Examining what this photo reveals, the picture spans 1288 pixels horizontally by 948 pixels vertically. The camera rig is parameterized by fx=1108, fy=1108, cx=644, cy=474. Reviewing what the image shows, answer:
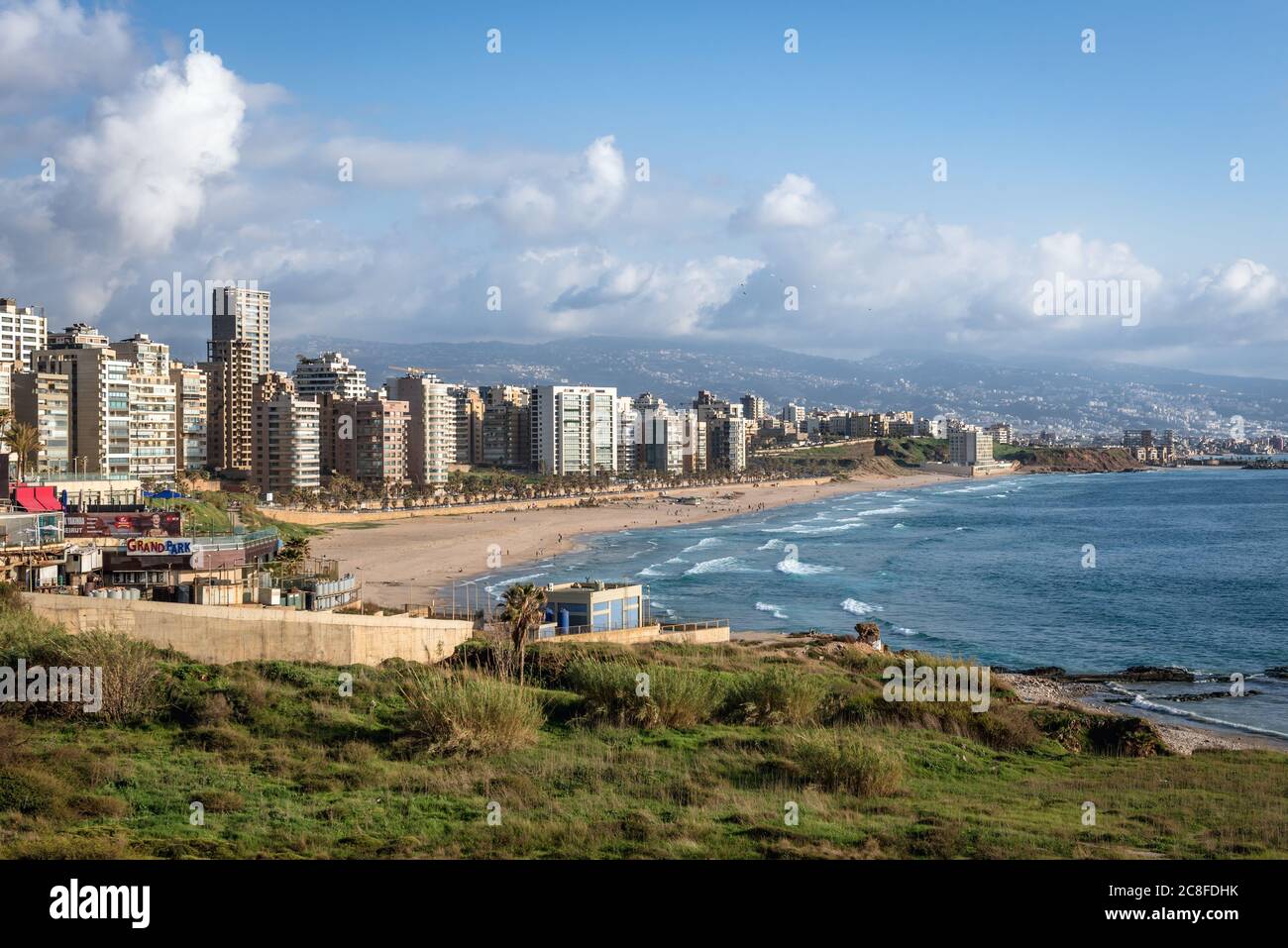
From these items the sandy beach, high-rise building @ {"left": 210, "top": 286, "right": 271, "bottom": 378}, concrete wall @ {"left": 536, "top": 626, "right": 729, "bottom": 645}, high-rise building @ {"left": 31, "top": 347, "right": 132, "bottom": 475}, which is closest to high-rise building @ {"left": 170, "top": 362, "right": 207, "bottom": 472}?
high-rise building @ {"left": 31, "top": 347, "right": 132, "bottom": 475}

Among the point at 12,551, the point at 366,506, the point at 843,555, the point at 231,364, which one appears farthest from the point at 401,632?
the point at 231,364

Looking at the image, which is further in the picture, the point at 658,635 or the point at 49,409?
the point at 49,409

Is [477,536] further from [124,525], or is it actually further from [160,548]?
[160,548]

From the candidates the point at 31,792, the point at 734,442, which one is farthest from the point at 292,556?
the point at 734,442

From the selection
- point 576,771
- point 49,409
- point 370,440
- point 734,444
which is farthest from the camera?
point 734,444

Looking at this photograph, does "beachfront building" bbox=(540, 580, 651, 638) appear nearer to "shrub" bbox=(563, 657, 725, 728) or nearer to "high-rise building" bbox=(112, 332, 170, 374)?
"shrub" bbox=(563, 657, 725, 728)

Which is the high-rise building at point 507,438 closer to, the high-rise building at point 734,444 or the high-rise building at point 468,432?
the high-rise building at point 468,432
